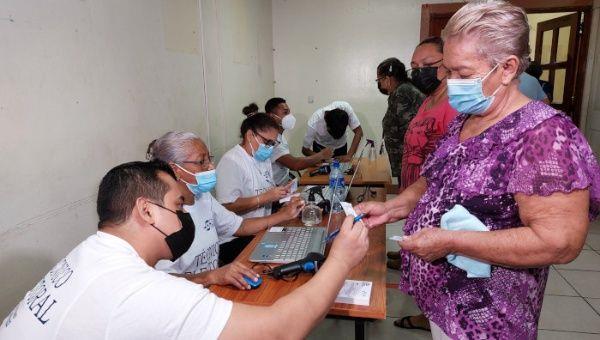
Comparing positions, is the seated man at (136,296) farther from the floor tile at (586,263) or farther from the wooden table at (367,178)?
the floor tile at (586,263)

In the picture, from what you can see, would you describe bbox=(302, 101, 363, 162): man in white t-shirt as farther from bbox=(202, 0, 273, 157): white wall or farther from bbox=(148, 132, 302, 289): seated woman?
bbox=(148, 132, 302, 289): seated woman

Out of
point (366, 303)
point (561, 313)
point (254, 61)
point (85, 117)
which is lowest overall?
point (561, 313)

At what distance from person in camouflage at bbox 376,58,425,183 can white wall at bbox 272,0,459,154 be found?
2.14 metres

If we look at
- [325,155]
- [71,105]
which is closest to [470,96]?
[71,105]

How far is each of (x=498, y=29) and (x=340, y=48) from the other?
175 inches

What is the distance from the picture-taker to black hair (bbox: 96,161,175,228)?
891 millimetres

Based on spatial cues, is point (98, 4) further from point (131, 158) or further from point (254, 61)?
point (254, 61)

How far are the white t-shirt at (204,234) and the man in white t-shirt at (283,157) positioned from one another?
4.32 ft

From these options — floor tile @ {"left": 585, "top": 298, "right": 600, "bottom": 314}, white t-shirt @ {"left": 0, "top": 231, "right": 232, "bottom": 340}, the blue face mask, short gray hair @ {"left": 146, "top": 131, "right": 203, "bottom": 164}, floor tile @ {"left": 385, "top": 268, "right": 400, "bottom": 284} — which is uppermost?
the blue face mask

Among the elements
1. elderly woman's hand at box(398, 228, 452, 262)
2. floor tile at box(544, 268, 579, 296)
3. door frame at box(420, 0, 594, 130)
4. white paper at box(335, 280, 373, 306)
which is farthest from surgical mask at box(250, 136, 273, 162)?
door frame at box(420, 0, 594, 130)

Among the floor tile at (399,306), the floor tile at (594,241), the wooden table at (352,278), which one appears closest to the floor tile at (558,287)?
the floor tile at (594,241)

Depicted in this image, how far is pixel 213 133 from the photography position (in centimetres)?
329

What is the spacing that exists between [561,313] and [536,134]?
2.08m

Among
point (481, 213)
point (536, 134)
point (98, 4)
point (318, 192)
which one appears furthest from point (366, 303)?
point (98, 4)
